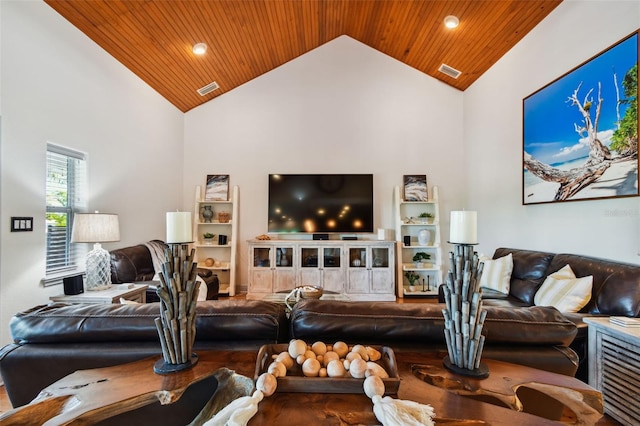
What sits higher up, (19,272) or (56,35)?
(56,35)

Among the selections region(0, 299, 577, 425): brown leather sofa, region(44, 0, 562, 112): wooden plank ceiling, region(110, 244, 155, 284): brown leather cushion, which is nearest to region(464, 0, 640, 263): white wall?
region(44, 0, 562, 112): wooden plank ceiling

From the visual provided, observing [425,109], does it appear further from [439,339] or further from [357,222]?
[439,339]

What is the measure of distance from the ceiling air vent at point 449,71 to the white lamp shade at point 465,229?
14.1 ft

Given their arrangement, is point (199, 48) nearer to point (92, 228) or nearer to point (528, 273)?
point (92, 228)

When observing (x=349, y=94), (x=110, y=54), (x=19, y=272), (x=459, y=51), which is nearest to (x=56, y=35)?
(x=110, y=54)

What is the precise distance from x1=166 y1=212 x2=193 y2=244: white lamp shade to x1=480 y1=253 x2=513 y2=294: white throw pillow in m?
2.98

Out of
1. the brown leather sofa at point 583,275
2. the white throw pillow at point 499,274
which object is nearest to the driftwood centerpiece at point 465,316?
the brown leather sofa at point 583,275

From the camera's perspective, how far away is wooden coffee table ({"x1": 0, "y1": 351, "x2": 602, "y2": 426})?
77cm

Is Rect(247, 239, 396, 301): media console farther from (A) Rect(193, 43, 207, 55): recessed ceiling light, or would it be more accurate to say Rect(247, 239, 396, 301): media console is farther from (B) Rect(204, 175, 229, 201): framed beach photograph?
(A) Rect(193, 43, 207, 55): recessed ceiling light

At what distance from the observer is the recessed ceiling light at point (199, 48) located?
147 inches

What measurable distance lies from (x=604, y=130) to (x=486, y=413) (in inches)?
110

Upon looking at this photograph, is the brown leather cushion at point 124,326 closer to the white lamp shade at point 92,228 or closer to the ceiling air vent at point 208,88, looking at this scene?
the white lamp shade at point 92,228

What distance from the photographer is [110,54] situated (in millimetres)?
3426

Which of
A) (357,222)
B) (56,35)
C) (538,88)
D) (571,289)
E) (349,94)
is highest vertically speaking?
(349,94)
